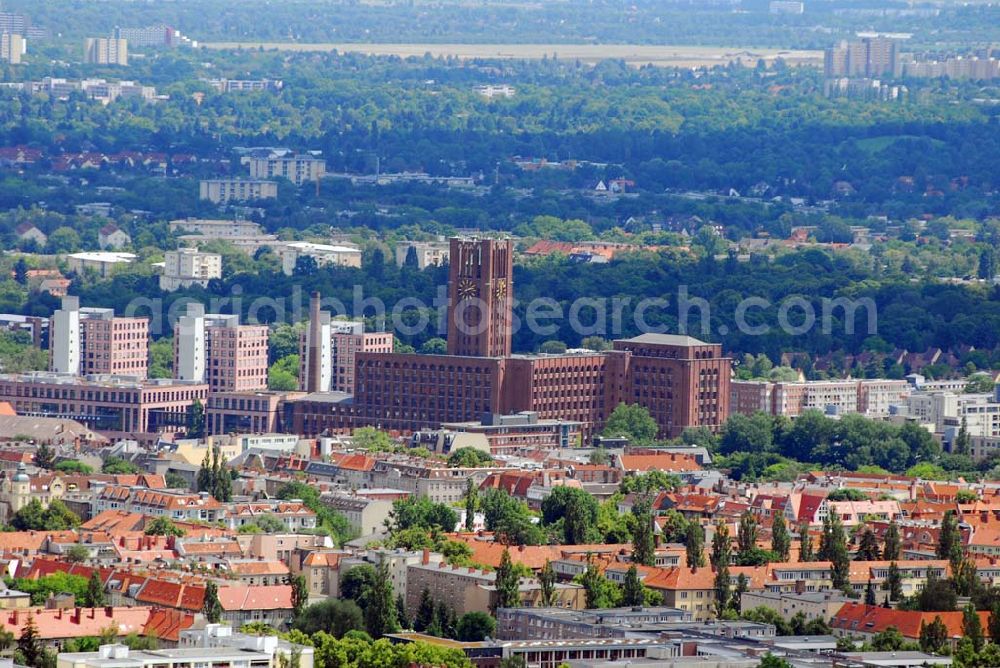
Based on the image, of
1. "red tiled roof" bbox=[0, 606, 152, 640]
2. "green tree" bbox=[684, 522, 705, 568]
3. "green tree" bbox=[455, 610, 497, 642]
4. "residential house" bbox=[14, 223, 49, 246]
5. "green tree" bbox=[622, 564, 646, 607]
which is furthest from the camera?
"residential house" bbox=[14, 223, 49, 246]

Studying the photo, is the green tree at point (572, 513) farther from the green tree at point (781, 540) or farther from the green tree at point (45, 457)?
the green tree at point (45, 457)

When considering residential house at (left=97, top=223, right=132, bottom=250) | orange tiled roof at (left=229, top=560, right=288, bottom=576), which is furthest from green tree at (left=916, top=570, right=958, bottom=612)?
residential house at (left=97, top=223, right=132, bottom=250)

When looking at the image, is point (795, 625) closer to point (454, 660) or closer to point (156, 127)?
point (454, 660)

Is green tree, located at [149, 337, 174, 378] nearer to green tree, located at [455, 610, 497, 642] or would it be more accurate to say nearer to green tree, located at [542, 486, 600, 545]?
green tree, located at [542, 486, 600, 545]

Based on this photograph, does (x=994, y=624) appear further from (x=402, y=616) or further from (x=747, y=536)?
(x=747, y=536)

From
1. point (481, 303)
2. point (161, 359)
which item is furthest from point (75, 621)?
point (161, 359)
